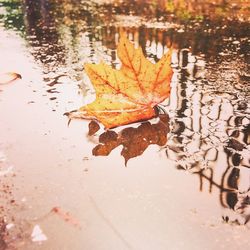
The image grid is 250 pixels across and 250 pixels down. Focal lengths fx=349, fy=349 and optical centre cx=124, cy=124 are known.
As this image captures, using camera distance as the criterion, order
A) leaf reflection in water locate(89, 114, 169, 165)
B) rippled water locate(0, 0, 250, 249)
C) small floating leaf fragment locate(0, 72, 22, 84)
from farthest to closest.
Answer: small floating leaf fragment locate(0, 72, 22, 84) → leaf reflection in water locate(89, 114, 169, 165) → rippled water locate(0, 0, 250, 249)

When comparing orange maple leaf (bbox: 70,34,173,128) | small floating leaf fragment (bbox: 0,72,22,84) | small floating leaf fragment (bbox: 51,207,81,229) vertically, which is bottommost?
small floating leaf fragment (bbox: 51,207,81,229)

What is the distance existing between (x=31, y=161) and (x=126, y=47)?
2.36 ft

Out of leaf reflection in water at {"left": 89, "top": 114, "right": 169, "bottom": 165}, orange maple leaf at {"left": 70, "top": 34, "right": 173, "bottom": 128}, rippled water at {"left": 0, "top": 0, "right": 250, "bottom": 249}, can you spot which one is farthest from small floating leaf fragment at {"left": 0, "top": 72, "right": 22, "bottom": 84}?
leaf reflection in water at {"left": 89, "top": 114, "right": 169, "bottom": 165}

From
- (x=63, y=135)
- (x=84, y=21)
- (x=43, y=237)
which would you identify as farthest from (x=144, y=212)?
(x=84, y=21)

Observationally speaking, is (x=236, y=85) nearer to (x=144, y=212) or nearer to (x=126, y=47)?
(x=126, y=47)

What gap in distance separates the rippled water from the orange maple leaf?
10 centimetres

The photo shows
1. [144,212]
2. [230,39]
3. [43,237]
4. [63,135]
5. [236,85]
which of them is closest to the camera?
[43,237]

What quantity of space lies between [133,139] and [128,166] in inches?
8.9

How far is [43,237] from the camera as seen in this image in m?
1.10

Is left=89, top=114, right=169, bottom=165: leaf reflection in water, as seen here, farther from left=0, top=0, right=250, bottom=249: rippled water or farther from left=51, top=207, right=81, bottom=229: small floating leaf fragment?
left=51, top=207, right=81, bottom=229: small floating leaf fragment

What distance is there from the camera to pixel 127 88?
1867 mm

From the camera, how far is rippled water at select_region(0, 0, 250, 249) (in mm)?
1130

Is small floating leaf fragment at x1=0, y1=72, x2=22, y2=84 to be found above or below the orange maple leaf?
below

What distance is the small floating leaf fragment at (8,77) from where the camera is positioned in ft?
7.88
